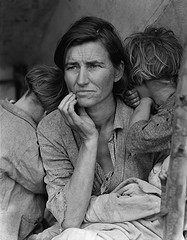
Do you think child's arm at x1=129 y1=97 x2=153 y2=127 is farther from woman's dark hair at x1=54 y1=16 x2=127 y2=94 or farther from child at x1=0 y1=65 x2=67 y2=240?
child at x1=0 y1=65 x2=67 y2=240

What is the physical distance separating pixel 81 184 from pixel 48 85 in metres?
0.49

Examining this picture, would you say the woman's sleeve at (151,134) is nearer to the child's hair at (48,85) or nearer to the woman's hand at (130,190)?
the woman's hand at (130,190)

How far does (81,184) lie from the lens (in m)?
2.52

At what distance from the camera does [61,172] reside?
104 inches

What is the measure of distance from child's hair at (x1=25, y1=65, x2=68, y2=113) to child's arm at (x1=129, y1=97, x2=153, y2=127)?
1.09 ft

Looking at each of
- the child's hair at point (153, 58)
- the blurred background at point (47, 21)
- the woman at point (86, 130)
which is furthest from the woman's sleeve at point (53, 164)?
the blurred background at point (47, 21)

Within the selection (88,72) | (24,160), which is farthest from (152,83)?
(24,160)

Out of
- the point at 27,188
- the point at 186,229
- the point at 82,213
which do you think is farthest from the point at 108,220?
the point at 27,188

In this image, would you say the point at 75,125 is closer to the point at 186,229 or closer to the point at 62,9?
the point at 186,229

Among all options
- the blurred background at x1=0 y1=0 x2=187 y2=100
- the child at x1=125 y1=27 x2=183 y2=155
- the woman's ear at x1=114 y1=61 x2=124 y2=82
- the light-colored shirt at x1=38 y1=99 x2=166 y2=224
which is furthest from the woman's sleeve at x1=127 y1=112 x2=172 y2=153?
the blurred background at x1=0 y1=0 x2=187 y2=100

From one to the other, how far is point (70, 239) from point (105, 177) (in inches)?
14.9

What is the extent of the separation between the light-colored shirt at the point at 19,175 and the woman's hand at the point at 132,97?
1.31 feet

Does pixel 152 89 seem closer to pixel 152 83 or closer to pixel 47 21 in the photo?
pixel 152 83

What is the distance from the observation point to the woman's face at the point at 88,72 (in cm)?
255
